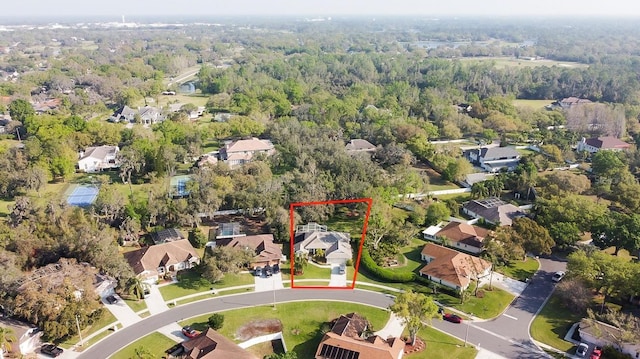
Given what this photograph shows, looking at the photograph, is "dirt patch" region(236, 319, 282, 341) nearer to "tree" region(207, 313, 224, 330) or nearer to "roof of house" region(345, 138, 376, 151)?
"tree" region(207, 313, 224, 330)

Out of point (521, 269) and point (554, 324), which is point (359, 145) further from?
point (554, 324)

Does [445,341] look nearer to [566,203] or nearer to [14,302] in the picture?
[566,203]

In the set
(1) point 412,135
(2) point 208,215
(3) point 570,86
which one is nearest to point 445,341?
(2) point 208,215

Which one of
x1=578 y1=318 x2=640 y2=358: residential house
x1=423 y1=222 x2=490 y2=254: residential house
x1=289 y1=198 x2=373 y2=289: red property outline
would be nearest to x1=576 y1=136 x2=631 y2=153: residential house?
x1=423 y1=222 x2=490 y2=254: residential house

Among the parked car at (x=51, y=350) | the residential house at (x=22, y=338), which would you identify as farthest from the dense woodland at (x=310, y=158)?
the parked car at (x=51, y=350)

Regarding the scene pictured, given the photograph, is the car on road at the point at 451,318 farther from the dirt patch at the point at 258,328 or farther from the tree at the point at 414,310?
the dirt patch at the point at 258,328
